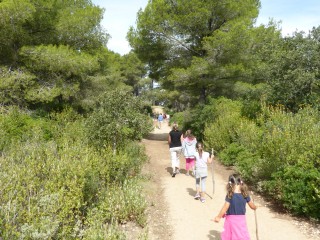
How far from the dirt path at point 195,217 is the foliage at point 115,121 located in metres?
1.94

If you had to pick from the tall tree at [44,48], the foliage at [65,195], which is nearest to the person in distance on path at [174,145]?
the foliage at [65,195]

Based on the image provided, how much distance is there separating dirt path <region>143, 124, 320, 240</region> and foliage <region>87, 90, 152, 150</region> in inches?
76.3

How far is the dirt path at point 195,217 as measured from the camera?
21.3ft

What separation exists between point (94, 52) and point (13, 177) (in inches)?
593

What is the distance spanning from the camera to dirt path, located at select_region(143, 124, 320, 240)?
6.50 meters

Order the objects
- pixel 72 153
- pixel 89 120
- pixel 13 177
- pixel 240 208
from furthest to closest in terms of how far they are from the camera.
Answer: pixel 89 120 < pixel 72 153 < pixel 13 177 < pixel 240 208

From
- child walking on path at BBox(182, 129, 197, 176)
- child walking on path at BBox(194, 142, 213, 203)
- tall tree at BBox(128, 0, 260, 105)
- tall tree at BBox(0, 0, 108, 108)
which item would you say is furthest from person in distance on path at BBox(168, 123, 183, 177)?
tall tree at BBox(0, 0, 108, 108)

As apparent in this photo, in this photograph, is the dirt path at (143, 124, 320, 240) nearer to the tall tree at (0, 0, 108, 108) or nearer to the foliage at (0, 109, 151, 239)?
the foliage at (0, 109, 151, 239)

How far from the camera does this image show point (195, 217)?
7363 mm

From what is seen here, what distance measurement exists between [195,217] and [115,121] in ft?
13.9

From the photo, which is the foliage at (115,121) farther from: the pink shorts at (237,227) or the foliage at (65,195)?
the pink shorts at (237,227)

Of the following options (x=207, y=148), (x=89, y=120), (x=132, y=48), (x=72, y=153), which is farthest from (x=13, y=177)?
(x=132, y=48)

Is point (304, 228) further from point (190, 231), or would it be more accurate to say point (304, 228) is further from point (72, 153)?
point (72, 153)

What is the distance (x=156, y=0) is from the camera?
1823 centimetres
